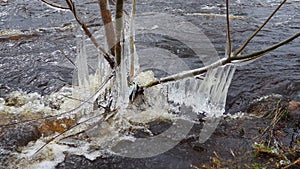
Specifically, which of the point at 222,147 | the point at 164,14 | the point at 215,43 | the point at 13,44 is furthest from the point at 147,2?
the point at 222,147

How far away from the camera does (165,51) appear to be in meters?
6.38

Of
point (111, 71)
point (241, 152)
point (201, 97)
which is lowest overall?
point (241, 152)

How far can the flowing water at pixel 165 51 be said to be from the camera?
407 cm

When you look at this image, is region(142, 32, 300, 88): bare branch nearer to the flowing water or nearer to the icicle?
the flowing water

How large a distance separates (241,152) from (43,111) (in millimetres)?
2384

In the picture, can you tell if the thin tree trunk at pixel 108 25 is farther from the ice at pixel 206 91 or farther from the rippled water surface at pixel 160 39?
the ice at pixel 206 91

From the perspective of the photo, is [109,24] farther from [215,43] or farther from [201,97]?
[215,43]

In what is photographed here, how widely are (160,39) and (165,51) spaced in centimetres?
62

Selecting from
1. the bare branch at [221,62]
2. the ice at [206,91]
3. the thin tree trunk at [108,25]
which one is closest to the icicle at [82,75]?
the thin tree trunk at [108,25]

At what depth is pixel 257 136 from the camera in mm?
3805

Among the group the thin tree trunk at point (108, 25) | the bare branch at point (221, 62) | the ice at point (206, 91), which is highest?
the thin tree trunk at point (108, 25)

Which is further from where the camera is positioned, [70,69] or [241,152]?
[70,69]

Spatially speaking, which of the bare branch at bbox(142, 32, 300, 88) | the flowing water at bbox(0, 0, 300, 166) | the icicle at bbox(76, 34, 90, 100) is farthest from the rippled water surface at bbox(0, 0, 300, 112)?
the bare branch at bbox(142, 32, 300, 88)

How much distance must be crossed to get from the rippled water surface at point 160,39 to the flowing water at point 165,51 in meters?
0.01
